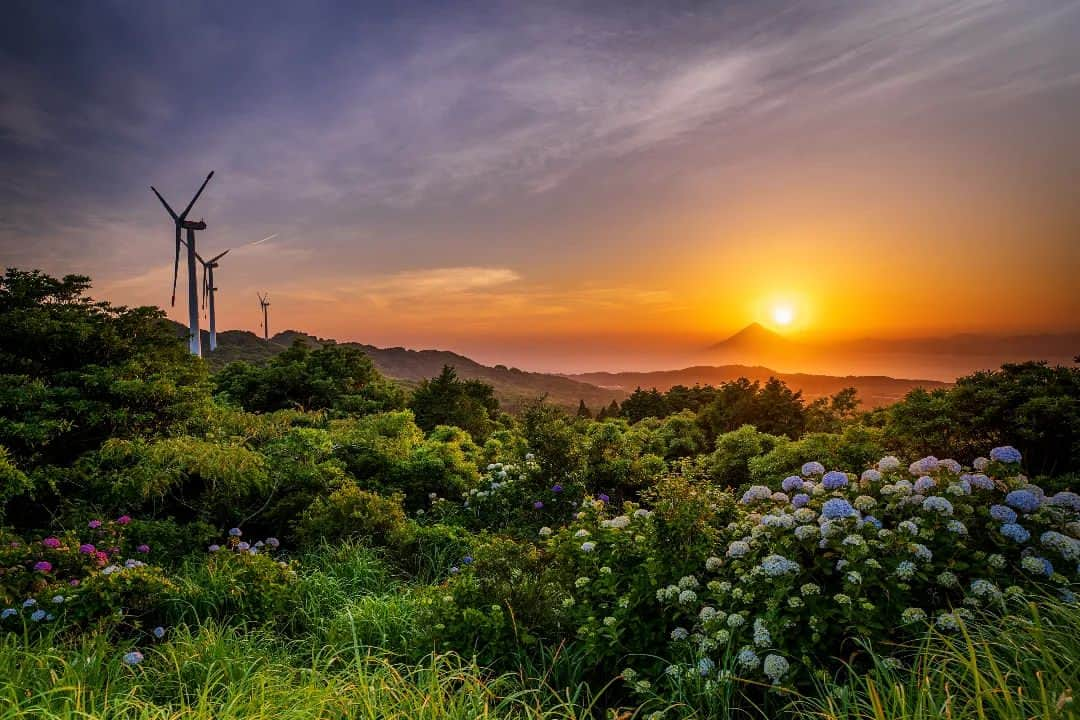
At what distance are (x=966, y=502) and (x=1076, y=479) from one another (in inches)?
99.4

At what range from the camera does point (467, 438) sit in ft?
38.7

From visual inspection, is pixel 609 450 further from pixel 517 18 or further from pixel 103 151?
pixel 103 151

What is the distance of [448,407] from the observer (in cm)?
1597

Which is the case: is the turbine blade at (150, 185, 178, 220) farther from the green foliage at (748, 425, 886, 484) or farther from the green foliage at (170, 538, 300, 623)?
the green foliage at (748, 425, 886, 484)

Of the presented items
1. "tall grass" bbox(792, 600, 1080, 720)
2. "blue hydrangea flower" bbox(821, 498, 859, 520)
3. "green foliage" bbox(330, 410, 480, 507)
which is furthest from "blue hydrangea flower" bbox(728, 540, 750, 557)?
"green foliage" bbox(330, 410, 480, 507)

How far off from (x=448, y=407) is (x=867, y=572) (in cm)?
1387

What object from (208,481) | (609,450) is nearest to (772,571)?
(609,450)

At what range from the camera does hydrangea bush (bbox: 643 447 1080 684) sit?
9.00 ft

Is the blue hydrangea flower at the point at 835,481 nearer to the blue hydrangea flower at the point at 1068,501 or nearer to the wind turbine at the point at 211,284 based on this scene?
the blue hydrangea flower at the point at 1068,501

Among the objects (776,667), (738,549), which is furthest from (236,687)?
(738,549)

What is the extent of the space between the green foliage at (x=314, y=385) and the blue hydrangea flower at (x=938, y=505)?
1428cm

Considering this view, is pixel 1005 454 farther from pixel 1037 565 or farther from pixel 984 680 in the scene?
pixel 984 680

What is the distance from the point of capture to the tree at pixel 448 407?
15711 mm

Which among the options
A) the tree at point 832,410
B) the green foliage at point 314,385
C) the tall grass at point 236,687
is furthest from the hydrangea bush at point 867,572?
the green foliage at point 314,385
